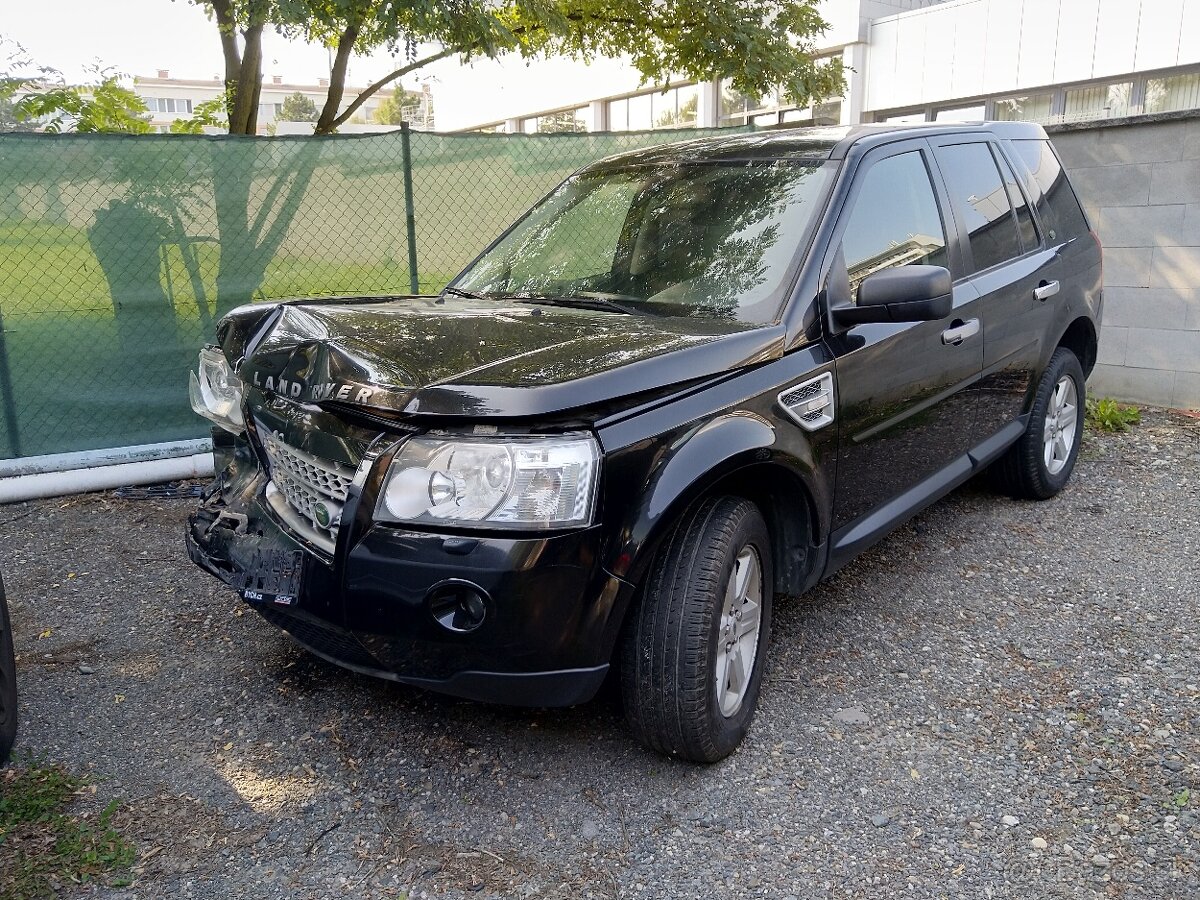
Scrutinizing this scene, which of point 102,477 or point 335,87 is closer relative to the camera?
point 102,477

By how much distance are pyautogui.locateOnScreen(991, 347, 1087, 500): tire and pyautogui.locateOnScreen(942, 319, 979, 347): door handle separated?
101 centimetres

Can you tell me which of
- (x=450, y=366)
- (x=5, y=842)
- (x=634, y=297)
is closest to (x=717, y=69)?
(x=634, y=297)

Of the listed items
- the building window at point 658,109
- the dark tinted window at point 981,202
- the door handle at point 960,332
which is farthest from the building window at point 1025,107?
the door handle at point 960,332

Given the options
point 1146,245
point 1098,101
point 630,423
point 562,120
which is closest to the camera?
point 630,423

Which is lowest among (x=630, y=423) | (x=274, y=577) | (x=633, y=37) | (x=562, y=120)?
(x=274, y=577)

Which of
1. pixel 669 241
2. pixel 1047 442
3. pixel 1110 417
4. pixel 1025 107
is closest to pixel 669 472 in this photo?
pixel 669 241

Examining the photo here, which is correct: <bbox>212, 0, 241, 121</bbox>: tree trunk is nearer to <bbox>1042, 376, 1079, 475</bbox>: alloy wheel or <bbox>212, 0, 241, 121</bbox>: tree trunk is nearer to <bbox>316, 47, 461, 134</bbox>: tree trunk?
<bbox>316, 47, 461, 134</bbox>: tree trunk

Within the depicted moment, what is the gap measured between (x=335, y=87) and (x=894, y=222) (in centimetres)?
703

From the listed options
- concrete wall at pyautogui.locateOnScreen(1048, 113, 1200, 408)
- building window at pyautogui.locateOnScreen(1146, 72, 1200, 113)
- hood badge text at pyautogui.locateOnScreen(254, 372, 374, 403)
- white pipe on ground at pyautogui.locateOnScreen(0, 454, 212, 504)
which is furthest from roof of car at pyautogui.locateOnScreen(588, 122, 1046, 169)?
building window at pyautogui.locateOnScreen(1146, 72, 1200, 113)

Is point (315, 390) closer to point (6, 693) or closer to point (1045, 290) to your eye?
point (6, 693)

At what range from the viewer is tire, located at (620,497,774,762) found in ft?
8.52

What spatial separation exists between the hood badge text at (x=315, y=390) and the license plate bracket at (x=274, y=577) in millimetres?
421

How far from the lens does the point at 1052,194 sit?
498 centimetres

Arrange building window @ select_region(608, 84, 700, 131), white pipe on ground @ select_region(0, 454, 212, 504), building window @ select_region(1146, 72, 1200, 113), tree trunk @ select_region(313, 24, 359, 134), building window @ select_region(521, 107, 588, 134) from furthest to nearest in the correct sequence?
1. building window @ select_region(521, 107, 588, 134)
2. building window @ select_region(608, 84, 700, 131)
3. building window @ select_region(1146, 72, 1200, 113)
4. tree trunk @ select_region(313, 24, 359, 134)
5. white pipe on ground @ select_region(0, 454, 212, 504)
